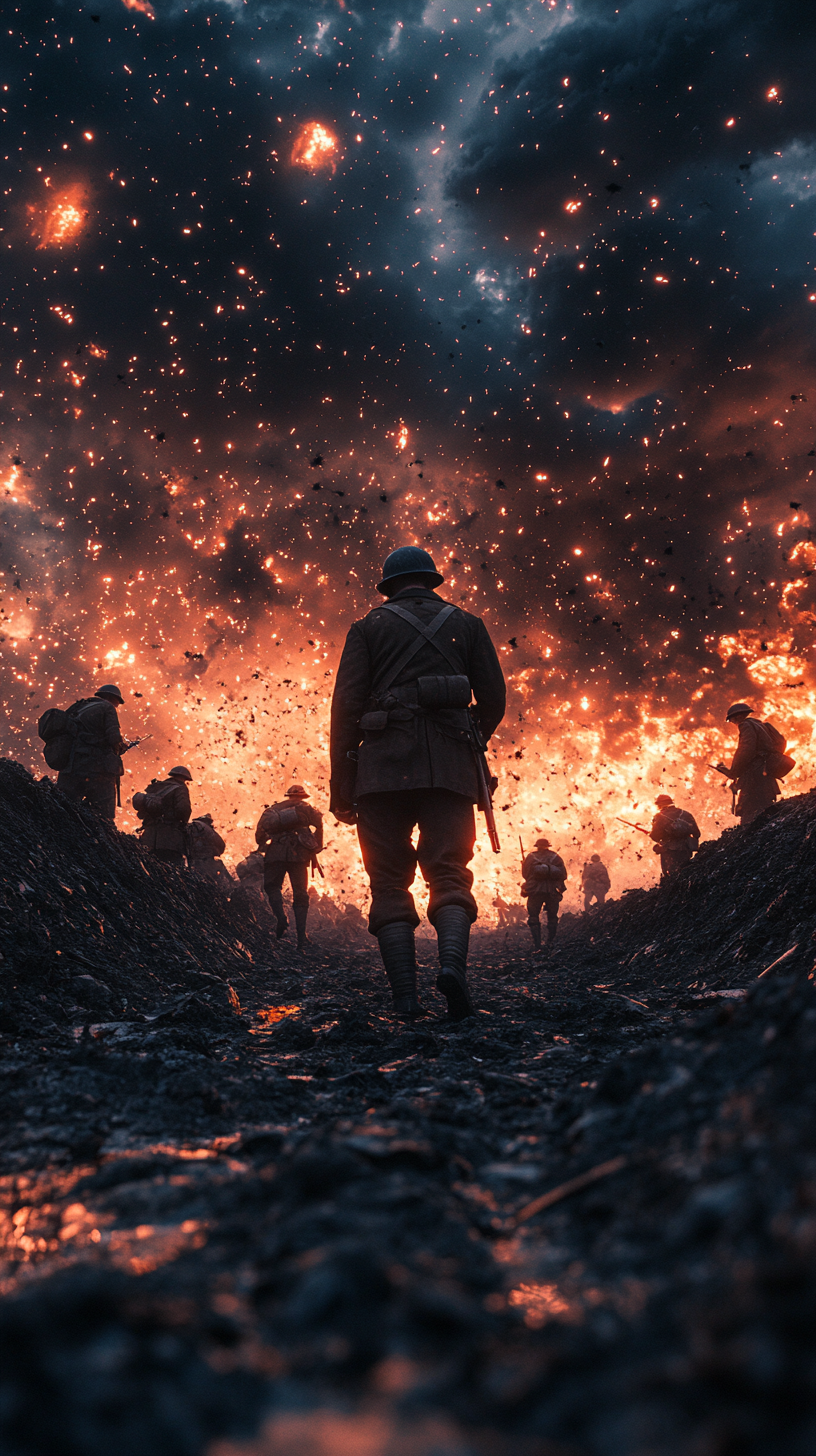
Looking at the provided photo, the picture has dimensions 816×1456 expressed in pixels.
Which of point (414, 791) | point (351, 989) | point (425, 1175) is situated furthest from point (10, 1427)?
point (351, 989)

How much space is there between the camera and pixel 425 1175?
1265 mm

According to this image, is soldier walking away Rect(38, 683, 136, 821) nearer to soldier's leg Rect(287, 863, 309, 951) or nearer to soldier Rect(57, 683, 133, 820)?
soldier Rect(57, 683, 133, 820)

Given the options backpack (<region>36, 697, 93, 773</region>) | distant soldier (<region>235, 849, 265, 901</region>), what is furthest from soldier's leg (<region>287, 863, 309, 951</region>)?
distant soldier (<region>235, 849, 265, 901</region>)

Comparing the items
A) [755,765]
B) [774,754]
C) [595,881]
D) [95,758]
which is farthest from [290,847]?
[595,881]

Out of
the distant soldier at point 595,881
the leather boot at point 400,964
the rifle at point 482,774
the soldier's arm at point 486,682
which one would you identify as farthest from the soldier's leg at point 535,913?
the distant soldier at point 595,881

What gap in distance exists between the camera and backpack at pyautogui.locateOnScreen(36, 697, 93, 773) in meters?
9.66

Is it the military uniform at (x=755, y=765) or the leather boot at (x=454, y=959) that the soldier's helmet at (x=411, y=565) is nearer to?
the leather boot at (x=454, y=959)

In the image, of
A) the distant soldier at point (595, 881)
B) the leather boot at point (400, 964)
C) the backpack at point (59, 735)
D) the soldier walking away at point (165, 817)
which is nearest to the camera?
the leather boot at point (400, 964)

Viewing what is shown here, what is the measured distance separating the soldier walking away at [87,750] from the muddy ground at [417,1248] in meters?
8.12

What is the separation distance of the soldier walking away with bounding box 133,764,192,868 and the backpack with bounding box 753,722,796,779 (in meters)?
9.75

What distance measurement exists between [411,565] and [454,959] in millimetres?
2651

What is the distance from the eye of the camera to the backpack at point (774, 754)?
411 inches

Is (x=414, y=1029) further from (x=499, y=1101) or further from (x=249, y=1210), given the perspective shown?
(x=249, y=1210)

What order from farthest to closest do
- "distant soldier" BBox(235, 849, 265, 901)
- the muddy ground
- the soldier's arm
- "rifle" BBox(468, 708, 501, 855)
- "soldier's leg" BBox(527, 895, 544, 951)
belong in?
1. "distant soldier" BBox(235, 849, 265, 901)
2. "soldier's leg" BBox(527, 895, 544, 951)
3. the soldier's arm
4. "rifle" BBox(468, 708, 501, 855)
5. the muddy ground
